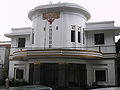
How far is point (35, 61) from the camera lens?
1917 cm

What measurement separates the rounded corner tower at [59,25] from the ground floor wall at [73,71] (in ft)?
6.96

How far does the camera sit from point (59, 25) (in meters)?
20.0

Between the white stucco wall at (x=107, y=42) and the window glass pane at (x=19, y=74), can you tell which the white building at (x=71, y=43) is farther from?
the window glass pane at (x=19, y=74)

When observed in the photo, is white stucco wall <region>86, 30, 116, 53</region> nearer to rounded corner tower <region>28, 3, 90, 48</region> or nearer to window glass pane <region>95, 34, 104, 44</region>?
window glass pane <region>95, 34, 104, 44</region>

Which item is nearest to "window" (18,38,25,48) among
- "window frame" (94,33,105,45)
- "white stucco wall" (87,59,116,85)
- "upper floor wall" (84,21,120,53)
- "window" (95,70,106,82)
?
"upper floor wall" (84,21,120,53)

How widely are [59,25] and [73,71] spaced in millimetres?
5555

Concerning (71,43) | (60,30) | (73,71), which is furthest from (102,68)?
(60,30)

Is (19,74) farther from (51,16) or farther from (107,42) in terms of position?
(107,42)

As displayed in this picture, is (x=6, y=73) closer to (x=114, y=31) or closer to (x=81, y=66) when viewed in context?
(x=81, y=66)

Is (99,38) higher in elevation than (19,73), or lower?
higher

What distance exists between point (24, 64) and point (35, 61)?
390 cm

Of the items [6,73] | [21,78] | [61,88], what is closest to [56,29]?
[61,88]

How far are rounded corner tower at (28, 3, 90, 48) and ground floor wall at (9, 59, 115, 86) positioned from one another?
212cm

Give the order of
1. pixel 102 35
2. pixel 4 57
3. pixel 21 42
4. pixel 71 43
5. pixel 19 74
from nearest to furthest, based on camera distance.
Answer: pixel 71 43 → pixel 102 35 → pixel 19 74 → pixel 21 42 → pixel 4 57
